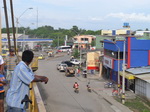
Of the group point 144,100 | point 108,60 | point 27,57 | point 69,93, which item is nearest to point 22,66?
point 27,57

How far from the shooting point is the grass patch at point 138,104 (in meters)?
20.4

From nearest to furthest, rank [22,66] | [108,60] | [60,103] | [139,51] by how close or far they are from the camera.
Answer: [22,66]
[60,103]
[139,51]
[108,60]

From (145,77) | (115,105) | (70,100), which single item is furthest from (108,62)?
(115,105)

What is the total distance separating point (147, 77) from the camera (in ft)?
80.9

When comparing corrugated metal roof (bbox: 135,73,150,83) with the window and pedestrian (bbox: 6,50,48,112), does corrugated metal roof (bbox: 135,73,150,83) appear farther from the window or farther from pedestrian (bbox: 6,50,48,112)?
pedestrian (bbox: 6,50,48,112)

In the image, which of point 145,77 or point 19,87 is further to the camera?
point 145,77

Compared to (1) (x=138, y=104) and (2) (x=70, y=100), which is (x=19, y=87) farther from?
(2) (x=70, y=100)

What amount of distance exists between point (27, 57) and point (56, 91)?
79.5ft

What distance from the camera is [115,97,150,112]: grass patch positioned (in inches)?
805

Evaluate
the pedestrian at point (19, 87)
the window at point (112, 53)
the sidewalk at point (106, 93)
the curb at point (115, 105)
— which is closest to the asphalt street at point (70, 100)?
the curb at point (115, 105)

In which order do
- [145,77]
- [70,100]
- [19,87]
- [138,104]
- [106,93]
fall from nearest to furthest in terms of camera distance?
[19,87] < [138,104] < [70,100] < [145,77] < [106,93]

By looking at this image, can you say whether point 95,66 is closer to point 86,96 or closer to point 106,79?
point 106,79


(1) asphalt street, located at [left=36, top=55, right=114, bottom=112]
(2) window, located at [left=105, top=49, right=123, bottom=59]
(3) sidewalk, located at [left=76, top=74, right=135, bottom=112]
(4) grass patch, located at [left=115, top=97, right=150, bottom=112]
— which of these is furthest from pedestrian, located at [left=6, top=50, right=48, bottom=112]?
(2) window, located at [left=105, top=49, right=123, bottom=59]

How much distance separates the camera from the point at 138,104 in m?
22.0
